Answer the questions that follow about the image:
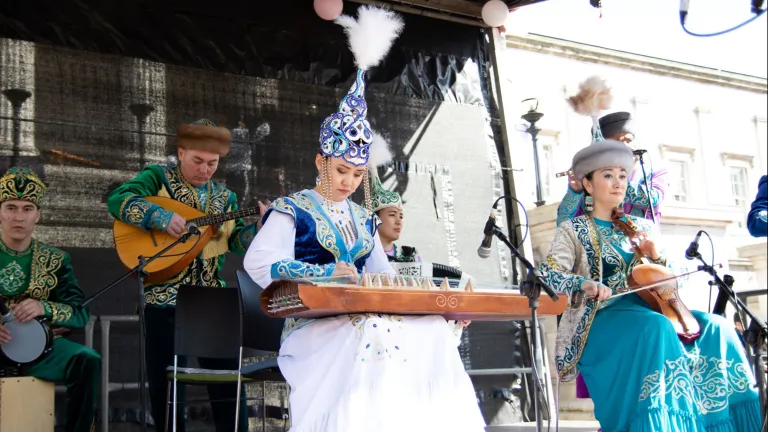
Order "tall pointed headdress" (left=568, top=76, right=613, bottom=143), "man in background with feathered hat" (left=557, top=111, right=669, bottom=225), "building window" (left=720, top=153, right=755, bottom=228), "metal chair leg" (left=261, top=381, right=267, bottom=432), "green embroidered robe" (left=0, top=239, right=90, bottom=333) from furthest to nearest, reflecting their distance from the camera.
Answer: "building window" (left=720, top=153, right=755, bottom=228) < "metal chair leg" (left=261, top=381, right=267, bottom=432) < "tall pointed headdress" (left=568, top=76, right=613, bottom=143) < "man in background with feathered hat" (left=557, top=111, right=669, bottom=225) < "green embroidered robe" (left=0, top=239, right=90, bottom=333)

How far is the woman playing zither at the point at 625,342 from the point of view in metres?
3.47

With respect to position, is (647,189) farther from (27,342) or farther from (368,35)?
(27,342)

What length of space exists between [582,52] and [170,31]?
15.9m

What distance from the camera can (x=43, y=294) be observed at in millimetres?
4285

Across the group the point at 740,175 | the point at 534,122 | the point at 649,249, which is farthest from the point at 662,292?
the point at 740,175

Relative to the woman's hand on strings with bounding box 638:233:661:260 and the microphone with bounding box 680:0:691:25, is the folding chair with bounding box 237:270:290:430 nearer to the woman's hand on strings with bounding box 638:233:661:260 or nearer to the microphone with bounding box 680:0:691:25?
the woman's hand on strings with bounding box 638:233:661:260

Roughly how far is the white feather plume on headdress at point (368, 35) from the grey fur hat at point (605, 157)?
1.08 m

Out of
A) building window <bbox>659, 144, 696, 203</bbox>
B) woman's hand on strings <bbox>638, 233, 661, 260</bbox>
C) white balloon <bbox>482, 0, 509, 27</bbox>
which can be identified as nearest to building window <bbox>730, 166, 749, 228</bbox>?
building window <bbox>659, 144, 696, 203</bbox>

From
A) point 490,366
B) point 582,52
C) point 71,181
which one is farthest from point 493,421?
point 582,52

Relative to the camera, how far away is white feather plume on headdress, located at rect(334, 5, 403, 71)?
3590mm

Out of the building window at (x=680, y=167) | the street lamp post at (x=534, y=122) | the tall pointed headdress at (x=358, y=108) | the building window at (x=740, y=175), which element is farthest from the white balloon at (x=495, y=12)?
the building window at (x=740, y=175)

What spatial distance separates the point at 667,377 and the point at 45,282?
115 inches

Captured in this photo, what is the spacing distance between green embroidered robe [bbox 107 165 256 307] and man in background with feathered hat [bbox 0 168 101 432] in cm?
37

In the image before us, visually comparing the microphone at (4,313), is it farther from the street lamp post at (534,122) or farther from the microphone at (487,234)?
the street lamp post at (534,122)
